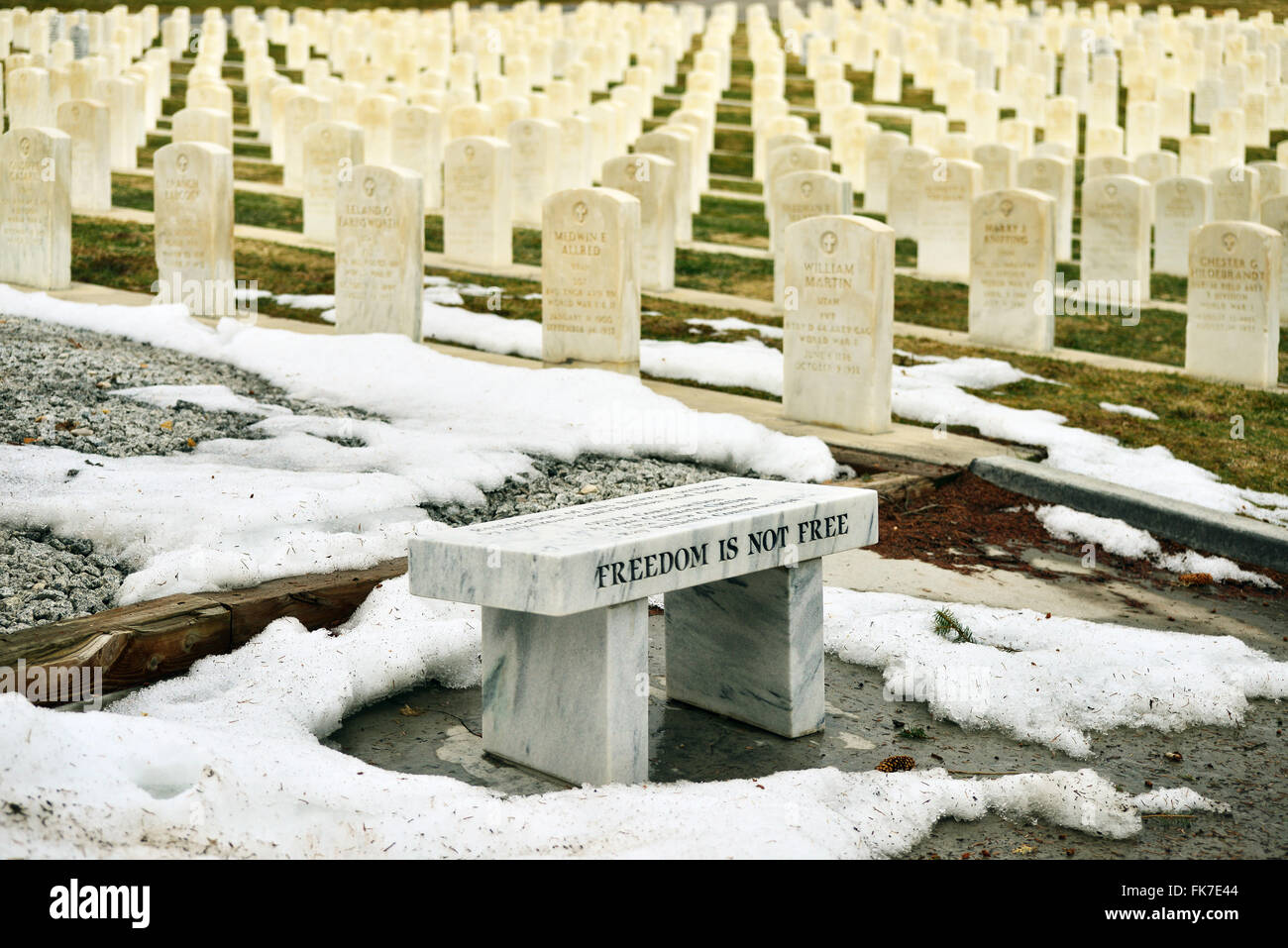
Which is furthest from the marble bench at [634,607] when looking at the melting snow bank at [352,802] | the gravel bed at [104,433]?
the gravel bed at [104,433]

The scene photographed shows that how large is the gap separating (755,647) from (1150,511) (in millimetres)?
3375

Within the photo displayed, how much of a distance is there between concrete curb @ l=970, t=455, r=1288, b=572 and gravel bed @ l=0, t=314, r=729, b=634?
1.62 meters

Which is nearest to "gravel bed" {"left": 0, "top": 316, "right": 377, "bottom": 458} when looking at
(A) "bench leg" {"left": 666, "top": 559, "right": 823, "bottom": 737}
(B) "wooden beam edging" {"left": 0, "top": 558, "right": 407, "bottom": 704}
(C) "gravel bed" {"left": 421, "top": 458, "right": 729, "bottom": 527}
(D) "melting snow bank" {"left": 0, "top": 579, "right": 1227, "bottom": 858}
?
(C) "gravel bed" {"left": 421, "top": 458, "right": 729, "bottom": 527}

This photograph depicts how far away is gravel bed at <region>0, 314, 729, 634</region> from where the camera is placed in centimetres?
536

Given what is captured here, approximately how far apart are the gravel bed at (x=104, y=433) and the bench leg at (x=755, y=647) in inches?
66.7

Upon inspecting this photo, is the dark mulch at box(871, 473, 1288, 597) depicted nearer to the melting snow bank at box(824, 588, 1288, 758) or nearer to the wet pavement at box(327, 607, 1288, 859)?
the melting snow bank at box(824, 588, 1288, 758)

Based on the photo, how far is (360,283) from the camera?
10.7m

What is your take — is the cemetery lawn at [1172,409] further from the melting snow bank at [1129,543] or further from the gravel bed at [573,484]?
the gravel bed at [573,484]

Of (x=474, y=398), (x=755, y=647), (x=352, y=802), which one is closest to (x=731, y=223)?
(x=474, y=398)

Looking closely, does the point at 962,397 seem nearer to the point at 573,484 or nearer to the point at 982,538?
the point at 982,538

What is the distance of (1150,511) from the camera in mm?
7473

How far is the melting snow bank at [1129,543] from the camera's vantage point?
7.03 meters

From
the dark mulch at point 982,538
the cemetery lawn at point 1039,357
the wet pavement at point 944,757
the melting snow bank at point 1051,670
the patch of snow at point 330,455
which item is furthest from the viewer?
the cemetery lawn at point 1039,357

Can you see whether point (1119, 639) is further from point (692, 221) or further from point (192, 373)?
point (692, 221)
